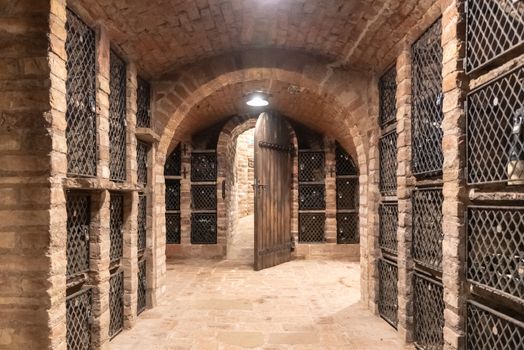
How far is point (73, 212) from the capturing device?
8.96ft

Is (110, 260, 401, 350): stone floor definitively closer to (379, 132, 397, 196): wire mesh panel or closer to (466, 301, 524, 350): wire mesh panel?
(466, 301, 524, 350): wire mesh panel

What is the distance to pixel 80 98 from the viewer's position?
9.06 ft

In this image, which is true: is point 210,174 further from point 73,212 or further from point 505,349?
point 505,349

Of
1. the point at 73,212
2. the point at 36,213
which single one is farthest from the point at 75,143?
the point at 36,213

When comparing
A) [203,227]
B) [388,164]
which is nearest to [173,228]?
[203,227]

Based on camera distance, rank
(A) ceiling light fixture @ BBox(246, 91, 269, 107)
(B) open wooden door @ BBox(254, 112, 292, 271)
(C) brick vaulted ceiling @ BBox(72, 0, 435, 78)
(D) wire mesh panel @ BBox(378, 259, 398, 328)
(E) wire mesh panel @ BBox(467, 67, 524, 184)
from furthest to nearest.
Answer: (B) open wooden door @ BBox(254, 112, 292, 271)
(A) ceiling light fixture @ BBox(246, 91, 269, 107)
(D) wire mesh panel @ BBox(378, 259, 398, 328)
(C) brick vaulted ceiling @ BBox(72, 0, 435, 78)
(E) wire mesh panel @ BBox(467, 67, 524, 184)

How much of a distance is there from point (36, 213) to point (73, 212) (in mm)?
563

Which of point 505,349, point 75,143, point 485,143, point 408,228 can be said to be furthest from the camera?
point 408,228

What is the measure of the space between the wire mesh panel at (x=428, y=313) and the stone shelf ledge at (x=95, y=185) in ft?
8.73

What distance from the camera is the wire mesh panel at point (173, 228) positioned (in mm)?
7340

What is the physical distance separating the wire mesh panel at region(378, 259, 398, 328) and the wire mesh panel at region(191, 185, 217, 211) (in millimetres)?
4179

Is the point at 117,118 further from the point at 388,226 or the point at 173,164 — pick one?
the point at 173,164

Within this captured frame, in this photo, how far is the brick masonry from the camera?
218 cm

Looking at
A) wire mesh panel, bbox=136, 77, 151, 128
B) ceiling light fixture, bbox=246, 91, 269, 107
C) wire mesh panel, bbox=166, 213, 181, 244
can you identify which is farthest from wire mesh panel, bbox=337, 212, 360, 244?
wire mesh panel, bbox=136, 77, 151, 128
